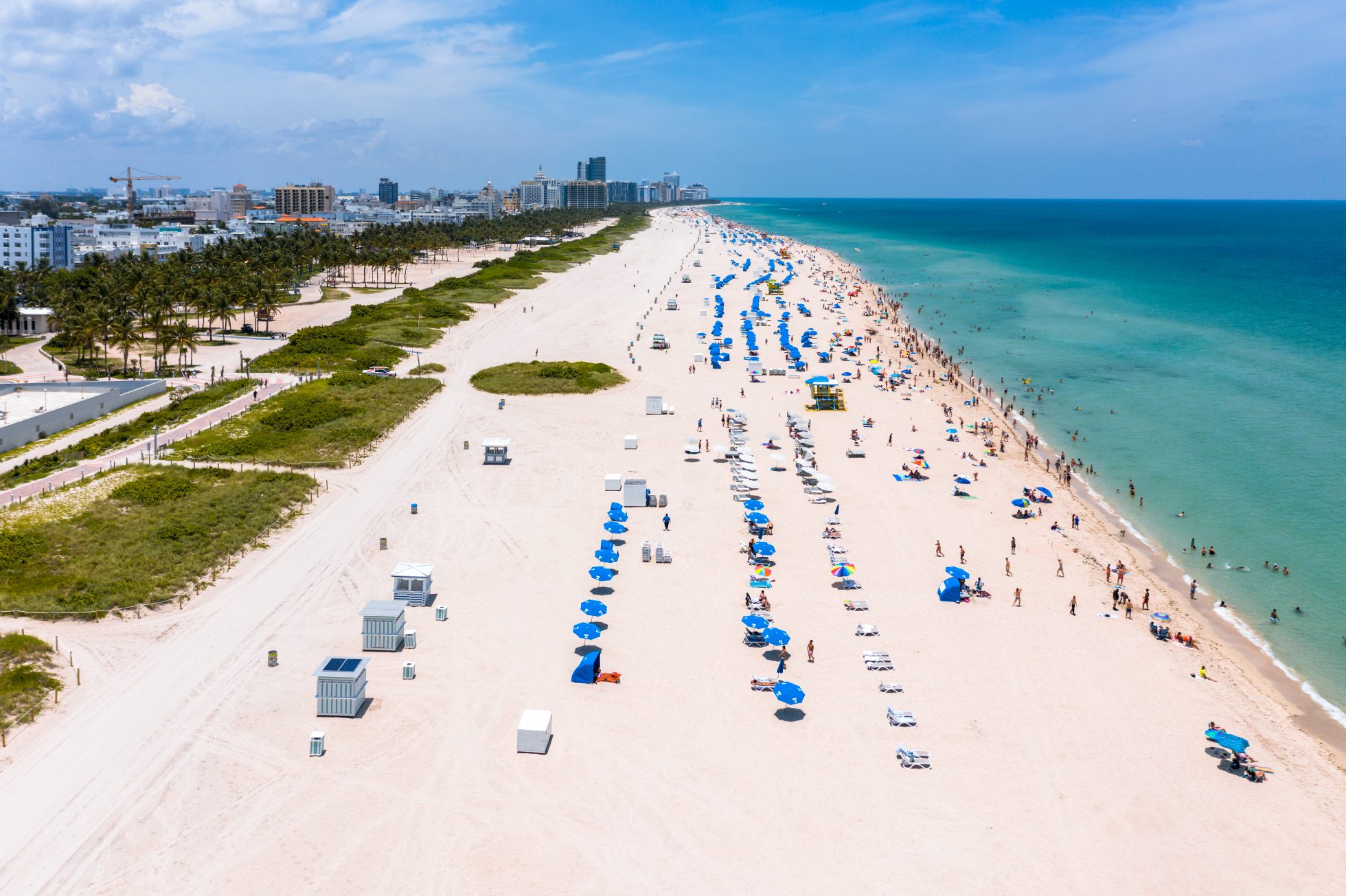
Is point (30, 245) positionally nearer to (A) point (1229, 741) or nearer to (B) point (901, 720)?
(B) point (901, 720)

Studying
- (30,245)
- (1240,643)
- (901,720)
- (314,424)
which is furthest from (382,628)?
(30,245)

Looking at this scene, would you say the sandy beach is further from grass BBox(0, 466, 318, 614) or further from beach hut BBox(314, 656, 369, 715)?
grass BBox(0, 466, 318, 614)

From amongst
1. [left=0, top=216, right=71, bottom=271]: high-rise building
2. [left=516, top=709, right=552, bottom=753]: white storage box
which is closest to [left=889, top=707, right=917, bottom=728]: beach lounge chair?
[left=516, top=709, right=552, bottom=753]: white storage box

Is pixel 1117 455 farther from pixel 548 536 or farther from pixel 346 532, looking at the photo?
pixel 346 532

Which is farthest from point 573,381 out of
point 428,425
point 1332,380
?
point 1332,380

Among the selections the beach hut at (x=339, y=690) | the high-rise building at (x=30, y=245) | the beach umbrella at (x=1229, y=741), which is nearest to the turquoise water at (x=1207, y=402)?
the beach umbrella at (x=1229, y=741)
